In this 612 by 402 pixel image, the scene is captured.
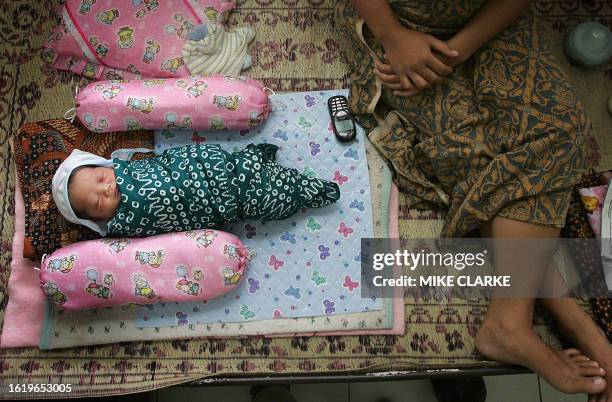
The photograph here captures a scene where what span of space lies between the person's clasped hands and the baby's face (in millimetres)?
706

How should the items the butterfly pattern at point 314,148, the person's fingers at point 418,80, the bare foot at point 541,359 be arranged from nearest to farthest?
1. the bare foot at point 541,359
2. the person's fingers at point 418,80
3. the butterfly pattern at point 314,148

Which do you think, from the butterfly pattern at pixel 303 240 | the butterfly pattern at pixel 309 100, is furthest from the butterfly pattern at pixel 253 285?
the butterfly pattern at pixel 309 100

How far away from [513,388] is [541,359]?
0.35m

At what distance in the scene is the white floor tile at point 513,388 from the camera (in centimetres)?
139

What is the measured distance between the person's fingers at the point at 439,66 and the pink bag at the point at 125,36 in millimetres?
600

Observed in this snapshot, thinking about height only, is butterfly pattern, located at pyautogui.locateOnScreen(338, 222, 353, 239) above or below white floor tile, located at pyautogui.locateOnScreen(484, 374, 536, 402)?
above

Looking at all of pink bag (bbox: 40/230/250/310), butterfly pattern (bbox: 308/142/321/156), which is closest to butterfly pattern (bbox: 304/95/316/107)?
butterfly pattern (bbox: 308/142/321/156)

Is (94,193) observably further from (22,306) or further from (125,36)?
(125,36)

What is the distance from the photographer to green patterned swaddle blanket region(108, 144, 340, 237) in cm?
116

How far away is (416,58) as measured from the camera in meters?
1.19

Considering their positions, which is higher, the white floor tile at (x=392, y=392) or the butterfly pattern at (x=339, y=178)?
the butterfly pattern at (x=339, y=178)

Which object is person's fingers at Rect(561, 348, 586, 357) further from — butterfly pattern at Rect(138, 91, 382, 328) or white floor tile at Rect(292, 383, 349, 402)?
white floor tile at Rect(292, 383, 349, 402)

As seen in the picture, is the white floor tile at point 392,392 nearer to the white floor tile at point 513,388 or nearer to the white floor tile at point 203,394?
the white floor tile at point 513,388

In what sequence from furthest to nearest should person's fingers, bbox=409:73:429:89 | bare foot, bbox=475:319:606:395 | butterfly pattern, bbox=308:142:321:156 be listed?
butterfly pattern, bbox=308:142:321:156, person's fingers, bbox=409:73:429:89, bare foot, bbox=475:319:606:395
